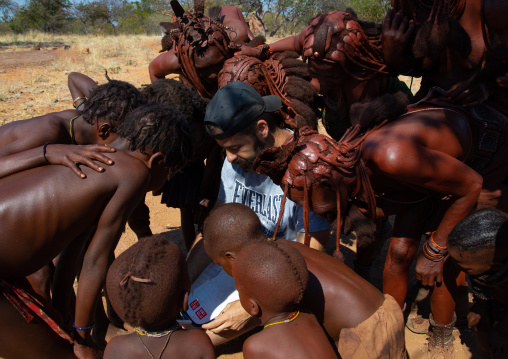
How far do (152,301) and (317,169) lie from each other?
3.34ft

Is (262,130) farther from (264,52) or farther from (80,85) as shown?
(80,85)

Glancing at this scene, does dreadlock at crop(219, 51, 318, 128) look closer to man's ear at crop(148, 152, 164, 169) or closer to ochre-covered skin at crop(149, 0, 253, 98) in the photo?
ochre-covered skin at crop(149, 0, 253, 98)

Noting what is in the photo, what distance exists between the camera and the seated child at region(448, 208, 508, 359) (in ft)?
6.09

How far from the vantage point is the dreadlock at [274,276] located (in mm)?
1648

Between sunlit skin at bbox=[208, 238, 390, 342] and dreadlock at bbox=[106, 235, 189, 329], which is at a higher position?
dreadlock at bbox=[106, 235, 189, 329]

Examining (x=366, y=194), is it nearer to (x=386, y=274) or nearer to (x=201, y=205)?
(x=386, y=274)

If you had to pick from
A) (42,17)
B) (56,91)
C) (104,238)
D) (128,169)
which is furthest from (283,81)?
(42,17)

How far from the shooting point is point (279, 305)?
65.5 inches

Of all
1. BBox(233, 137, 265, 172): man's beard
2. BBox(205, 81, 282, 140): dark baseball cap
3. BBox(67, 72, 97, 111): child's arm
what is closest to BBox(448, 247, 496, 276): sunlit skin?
BBox(233, 137, 265, 172): man's beard

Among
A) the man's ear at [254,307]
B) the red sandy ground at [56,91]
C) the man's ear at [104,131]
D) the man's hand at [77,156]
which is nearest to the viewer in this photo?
the man's ear at [254,307]

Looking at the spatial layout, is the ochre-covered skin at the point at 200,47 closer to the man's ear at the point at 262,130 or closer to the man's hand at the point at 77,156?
the man's ear at the point at 262,130

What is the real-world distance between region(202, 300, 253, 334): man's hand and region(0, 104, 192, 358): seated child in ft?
2.31

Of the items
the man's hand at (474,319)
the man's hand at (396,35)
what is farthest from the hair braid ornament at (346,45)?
the man's hand at (474,319)

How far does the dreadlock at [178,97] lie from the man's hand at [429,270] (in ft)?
6.02
